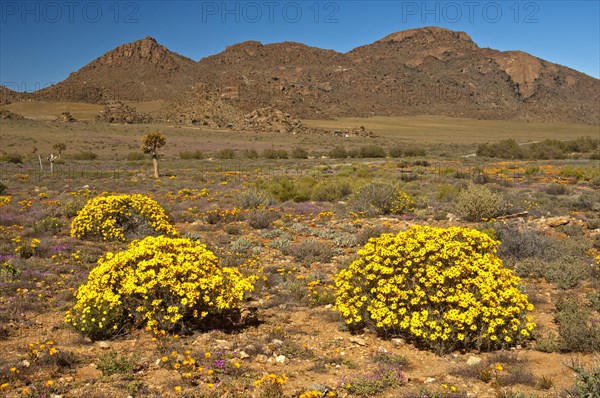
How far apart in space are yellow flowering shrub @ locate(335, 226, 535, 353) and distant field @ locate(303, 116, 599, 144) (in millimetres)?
100500

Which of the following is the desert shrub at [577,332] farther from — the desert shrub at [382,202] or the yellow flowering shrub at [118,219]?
the desert shrub at [382,202]

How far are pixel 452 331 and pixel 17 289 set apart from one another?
24.0ft

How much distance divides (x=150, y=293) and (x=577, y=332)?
5793mm

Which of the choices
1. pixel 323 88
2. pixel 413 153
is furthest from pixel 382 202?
pixel 323 88

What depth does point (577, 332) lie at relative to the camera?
604 centimetres

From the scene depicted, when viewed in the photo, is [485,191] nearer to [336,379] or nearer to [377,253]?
[377,253]

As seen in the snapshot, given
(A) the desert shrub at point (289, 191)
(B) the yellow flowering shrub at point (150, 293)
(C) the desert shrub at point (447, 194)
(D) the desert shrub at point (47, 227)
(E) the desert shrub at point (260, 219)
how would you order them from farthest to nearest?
(A) the desert shrub at point (289, 191) < (C) the desert shrub at point (447, 194) < (E) the desert shrub at point (260, 219) < (D) the desert shrub at point (47, 227) < (B) the yellow flowering shrub at point (150, 293)

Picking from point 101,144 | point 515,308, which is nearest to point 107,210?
point 515,308

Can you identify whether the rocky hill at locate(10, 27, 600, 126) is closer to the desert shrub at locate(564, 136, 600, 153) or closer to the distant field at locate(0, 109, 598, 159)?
the distant field at locate(0, 109, 598, 159)

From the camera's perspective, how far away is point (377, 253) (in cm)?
682

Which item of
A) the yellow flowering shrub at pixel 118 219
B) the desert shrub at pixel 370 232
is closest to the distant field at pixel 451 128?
the desert shrub at pixel 370 232

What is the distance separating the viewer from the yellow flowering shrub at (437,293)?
19.8 feet

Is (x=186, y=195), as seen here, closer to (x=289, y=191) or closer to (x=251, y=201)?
(x=251, y=201)

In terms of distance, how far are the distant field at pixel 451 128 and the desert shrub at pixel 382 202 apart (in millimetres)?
90427
